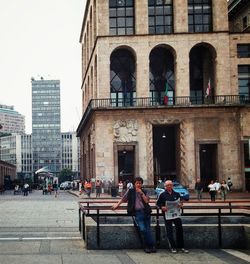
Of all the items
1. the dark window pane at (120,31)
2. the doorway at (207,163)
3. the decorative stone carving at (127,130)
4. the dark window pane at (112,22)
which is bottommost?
the doorway at (207,163)

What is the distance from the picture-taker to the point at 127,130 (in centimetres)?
4981

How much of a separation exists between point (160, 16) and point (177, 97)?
29.9 ft

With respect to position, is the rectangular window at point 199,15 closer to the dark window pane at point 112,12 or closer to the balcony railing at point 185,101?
the balcony railing at point 185,101

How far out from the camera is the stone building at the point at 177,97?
163 feet

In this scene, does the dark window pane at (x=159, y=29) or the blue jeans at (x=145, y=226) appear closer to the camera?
the blue jeans at (x=145, y=226)

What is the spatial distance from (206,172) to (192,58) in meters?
13.0

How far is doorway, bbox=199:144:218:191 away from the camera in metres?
51.7

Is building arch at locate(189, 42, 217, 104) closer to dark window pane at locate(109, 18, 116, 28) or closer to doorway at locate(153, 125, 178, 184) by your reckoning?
doorway at locate(153, 125, 178, 184)

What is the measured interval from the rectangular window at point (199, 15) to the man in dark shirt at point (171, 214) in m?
42.8

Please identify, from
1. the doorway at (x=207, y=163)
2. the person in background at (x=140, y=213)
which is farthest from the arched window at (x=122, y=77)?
the person in background at (x=140, y=213)

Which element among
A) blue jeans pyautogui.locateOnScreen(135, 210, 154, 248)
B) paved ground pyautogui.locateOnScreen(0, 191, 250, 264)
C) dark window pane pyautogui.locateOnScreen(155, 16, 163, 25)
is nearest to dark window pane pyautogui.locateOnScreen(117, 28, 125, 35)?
dark window pane pyautogui.locateOnScreen(155, 16, 163, 25)

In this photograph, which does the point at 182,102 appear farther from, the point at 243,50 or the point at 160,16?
the point at 160,16

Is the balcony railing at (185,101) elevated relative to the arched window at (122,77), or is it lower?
lower

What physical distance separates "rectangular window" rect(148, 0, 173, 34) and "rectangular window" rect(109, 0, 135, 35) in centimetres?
202
